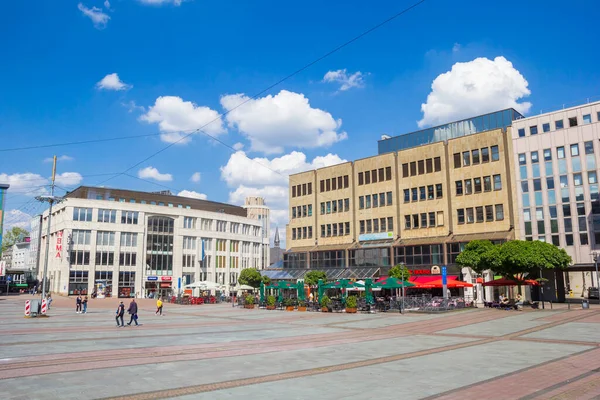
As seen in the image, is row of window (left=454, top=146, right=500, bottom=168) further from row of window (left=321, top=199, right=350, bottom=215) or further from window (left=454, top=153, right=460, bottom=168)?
row of window (left=321, top=199, right=350, bottom=215)

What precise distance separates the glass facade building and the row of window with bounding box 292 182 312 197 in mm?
13369

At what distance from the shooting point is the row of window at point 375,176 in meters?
62.8

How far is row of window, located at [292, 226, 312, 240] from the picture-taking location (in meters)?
71.2

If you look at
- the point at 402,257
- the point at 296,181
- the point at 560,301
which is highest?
the point at 296,181

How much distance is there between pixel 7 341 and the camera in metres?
21.3

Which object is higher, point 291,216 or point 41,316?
point 291,216

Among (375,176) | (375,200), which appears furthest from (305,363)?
(375,176)

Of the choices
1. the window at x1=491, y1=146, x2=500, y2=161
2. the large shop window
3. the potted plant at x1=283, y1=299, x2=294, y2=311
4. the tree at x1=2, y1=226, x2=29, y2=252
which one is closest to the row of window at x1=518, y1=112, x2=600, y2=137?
the window at x1=491, y1=146, x2=500, y2=161

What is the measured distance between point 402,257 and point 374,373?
45971mm

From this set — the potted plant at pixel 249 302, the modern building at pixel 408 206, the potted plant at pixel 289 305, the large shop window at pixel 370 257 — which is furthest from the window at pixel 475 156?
the potted plant at pixel 249 302

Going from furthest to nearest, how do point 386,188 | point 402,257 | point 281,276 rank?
point 281,276 < point 386,188 < point 402,257

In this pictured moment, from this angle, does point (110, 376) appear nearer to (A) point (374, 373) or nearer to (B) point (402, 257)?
(A) point (374, 373)

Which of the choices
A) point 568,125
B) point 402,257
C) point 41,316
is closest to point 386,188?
point 402,257

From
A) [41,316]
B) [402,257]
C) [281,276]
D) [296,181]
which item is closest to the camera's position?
[41,316]
